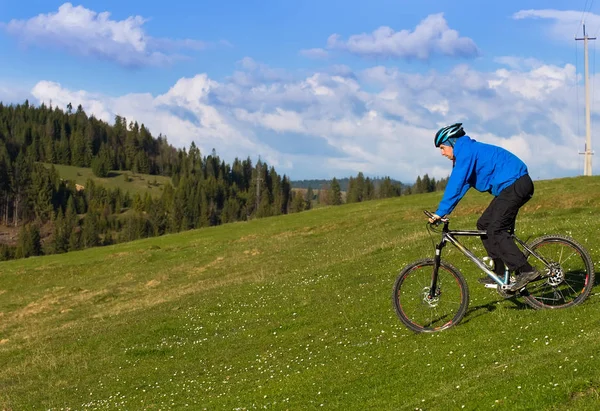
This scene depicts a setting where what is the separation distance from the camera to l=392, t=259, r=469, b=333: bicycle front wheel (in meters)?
12.3

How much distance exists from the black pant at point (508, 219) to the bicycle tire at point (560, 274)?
A: 58 centimetres

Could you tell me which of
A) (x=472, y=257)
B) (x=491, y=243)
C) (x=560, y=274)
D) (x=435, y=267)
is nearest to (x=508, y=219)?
(x=491, y=243)

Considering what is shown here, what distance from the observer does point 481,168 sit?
11383mm

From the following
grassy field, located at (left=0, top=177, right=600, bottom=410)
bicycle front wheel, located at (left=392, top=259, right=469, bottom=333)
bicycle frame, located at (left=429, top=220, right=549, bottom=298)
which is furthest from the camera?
bicycle front wheel, located at (left=392, top=259, right=469, bottom=333)

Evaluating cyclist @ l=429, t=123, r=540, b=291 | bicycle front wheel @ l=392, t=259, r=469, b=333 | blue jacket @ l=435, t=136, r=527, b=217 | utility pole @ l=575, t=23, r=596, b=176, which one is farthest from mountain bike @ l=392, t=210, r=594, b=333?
utility pole @ l=575, t=23, r=596, b=176

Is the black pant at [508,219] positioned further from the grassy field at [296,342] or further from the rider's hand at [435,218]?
the grassy field at [296,342]

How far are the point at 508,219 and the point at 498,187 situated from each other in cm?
64

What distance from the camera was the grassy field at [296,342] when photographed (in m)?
9.07

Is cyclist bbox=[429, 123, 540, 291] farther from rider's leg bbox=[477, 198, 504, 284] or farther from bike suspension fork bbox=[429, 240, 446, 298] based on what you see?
bike suspension fork bbox=[429, 240, 446, 298]

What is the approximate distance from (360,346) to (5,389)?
438 inches

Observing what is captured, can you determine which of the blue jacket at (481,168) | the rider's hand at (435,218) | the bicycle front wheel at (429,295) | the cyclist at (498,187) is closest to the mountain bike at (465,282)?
the bicycle front wheel at (429,295)

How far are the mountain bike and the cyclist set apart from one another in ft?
1.05

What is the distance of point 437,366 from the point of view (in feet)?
33.4

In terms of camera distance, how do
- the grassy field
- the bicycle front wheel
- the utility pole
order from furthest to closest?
1. the utility pole
2. the bicycle front wheel
3. the grassy field
